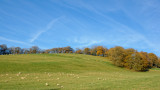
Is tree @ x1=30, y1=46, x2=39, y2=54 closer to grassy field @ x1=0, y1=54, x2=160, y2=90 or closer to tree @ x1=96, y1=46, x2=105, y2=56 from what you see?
tree @ x1=96, y1=46, x2=105, y2=56

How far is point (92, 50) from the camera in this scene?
137750 millimetres

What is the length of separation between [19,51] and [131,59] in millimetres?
118576

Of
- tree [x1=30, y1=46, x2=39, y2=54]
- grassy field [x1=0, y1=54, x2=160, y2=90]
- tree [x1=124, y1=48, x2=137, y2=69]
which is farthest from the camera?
tree [x1=30, y1=46, x2=39, y2=54]

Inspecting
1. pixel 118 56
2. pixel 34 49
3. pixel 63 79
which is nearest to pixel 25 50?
pixel 34 49

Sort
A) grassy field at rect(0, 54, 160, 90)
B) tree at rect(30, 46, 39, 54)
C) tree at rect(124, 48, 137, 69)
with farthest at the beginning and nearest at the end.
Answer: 1. tree at rect(30, 46, 39, 54)
2. tree at rect(124, 48, 137, 69)
3. grassy field at rect(0, 54, 160, 90)

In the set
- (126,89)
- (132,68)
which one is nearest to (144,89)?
(126,89)

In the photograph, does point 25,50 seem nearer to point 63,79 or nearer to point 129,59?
point 129,59

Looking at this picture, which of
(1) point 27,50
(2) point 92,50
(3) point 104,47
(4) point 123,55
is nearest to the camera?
(4) point 123,55

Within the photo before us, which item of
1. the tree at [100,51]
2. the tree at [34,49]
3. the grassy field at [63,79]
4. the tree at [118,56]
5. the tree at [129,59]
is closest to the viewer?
the grassy field at [63,79]

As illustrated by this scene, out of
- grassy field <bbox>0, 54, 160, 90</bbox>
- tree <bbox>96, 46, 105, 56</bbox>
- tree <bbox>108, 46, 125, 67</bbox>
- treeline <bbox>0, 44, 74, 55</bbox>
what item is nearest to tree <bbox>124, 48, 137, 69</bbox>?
tree <bbox>108, 46, 125, 67</bbox>

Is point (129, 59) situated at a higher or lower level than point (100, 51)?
lower

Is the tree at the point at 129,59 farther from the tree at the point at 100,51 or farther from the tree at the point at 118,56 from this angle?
the tree at the point at 100,51

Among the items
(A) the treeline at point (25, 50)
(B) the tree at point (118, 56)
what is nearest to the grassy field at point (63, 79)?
(B) the tree at point (118, 56)

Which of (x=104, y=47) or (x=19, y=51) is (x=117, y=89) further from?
(x=19, y=51)
